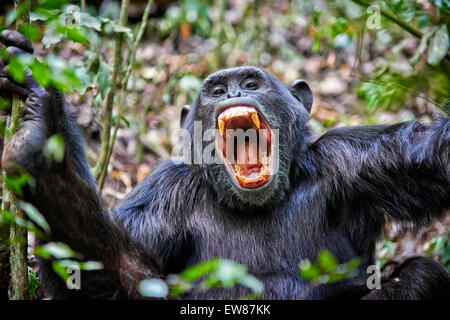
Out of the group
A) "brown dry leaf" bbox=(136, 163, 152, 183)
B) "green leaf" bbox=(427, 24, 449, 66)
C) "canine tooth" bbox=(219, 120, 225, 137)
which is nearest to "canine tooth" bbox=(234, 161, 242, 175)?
"canine tooth" bbox=(219, 120, 225, 137)

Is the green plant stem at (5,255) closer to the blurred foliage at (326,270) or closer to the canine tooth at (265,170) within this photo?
the blurred foliage at (326,270)

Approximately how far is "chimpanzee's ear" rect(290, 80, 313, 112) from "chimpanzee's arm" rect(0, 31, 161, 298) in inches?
90.8

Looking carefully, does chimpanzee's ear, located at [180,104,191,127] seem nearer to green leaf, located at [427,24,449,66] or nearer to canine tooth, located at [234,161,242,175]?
canine tooth, located at [234,161,242,175]

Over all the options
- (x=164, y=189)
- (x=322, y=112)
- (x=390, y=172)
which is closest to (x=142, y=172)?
(x=164, y=189)

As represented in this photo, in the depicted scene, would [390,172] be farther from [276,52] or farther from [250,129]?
[276,52]

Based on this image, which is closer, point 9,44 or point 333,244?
point 9,44

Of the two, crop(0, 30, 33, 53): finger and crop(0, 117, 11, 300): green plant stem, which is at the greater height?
crop(0, 30, 33, 53): finger

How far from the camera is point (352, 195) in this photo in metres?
4.90

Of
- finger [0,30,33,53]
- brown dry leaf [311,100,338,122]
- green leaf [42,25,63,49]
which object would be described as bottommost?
finger [0,30,33,53]

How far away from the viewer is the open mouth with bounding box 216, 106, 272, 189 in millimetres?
5098

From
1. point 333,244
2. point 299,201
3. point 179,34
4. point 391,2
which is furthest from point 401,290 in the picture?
point 179,34

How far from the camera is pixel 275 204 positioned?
195 inches
